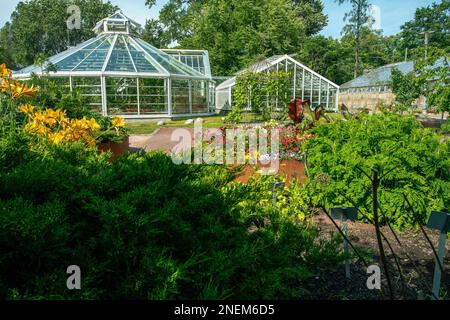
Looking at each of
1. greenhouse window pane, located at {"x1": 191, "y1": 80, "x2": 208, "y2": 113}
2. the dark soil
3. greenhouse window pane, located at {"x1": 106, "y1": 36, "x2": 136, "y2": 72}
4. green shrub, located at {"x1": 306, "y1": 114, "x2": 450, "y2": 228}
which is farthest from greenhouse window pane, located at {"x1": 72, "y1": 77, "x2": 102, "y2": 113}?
the dark soil

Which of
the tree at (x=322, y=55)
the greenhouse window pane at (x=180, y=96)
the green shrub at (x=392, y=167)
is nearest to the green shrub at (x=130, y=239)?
the green shrub at (x=392, y=167)

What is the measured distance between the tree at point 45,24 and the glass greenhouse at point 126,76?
32.5 metres

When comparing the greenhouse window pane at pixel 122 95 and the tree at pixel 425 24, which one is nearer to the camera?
the greenhouse window pane at pixel 122 95

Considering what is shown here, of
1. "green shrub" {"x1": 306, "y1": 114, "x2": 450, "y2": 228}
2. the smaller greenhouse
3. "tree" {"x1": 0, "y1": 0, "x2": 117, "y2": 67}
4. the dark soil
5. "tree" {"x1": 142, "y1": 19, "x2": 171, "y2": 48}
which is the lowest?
the dark soil

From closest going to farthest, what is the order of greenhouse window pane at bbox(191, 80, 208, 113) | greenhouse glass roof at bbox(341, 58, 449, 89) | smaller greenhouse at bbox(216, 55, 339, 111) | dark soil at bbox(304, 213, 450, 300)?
dark soil at bbox(304, 213, 450, 300), greenhouse window pane at bbox(191, 80, 208, 113), smaller greenhouse at bbox(216, 55, 339, 111), greenhouse glass roof at bbox(341, 58, 449, 89)

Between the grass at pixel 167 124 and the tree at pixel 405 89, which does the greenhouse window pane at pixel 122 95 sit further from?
the tree at pixel 405 89

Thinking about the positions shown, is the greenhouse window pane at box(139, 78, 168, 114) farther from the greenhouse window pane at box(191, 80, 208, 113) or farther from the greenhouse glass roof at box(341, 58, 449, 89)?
the greenhouse glass roof at box(341, 58, 449, 89)

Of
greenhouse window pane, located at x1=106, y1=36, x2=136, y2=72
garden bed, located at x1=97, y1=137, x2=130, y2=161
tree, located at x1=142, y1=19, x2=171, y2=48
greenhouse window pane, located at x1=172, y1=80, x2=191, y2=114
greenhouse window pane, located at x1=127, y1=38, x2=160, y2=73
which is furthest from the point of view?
tree, located at x1=142, y1=19, x2=171, y2=48

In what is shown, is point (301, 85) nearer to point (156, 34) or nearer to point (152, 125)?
point (152, 125)

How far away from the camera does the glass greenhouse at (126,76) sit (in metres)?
15.6

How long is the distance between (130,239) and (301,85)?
22350 mm

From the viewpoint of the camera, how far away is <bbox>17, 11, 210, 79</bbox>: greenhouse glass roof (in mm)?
15742

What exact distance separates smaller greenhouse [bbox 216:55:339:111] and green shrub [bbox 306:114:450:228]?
17246 mm

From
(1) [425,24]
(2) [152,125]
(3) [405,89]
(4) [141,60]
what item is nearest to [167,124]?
(2) [152,125]
